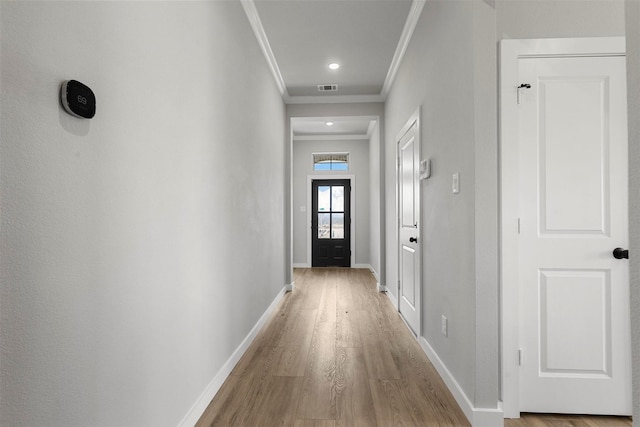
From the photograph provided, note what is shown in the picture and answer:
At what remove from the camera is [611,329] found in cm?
179

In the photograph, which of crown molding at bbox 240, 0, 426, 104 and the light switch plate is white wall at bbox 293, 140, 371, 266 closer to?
crown molding at bbox 240, 0, 426, 104

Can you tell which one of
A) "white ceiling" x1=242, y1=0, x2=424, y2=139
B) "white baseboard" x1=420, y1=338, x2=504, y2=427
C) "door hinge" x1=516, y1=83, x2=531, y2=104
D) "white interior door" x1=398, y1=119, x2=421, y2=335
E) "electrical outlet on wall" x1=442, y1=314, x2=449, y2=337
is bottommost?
"white baseboard" x1=420, y1=338, x2=504, y2=427

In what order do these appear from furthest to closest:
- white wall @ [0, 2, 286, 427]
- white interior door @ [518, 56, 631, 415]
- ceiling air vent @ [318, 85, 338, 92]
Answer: ceiling air vent @ [318, 85, 338, 92], white interior door @ [518, 56, 631, 415], white wall @ [0, 2, 286, 427]

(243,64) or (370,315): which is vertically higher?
(243,64)

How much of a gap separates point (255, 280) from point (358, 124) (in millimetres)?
4038

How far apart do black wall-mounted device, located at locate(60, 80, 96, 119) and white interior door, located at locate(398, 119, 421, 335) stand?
2.41m

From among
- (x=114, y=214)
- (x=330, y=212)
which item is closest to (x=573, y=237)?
(x=114, y=214)

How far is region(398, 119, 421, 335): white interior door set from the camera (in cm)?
296

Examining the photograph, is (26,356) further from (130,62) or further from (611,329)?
(611,329)

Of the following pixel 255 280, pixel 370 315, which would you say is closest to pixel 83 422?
pixel 255 280

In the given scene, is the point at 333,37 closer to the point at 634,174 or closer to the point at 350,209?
the point at 634,174

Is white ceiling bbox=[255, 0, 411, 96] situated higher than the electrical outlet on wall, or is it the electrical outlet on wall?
white ceiling bbox=[255, 0, 411, 96]

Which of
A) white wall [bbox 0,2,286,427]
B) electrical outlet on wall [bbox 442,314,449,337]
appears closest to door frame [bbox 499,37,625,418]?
electrical outlet on wall [bbox 442,314,449,337]

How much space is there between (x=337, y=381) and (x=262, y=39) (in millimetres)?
3059
